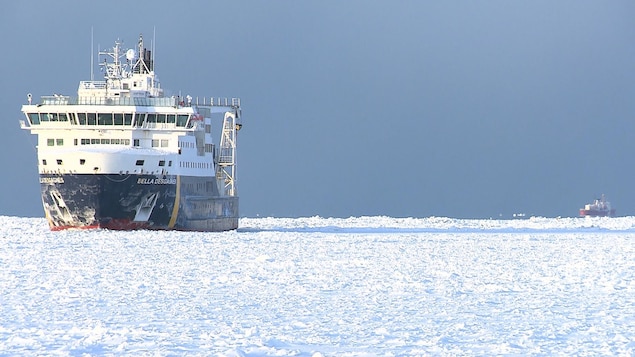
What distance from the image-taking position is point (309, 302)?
694 inches

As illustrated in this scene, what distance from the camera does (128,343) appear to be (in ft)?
43.7

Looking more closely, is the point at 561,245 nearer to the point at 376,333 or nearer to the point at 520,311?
the point at 520,311

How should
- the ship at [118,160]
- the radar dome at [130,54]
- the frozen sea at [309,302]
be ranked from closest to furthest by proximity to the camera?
the frozen sea at [309,302]
the ship at [118,160]
the radar dome at [130,54]

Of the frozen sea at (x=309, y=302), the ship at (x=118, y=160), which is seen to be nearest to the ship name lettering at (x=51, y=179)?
the ship at (x=118, y=160)

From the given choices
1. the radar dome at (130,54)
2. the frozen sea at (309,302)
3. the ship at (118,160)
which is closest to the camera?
the frozen sea at (309,302)

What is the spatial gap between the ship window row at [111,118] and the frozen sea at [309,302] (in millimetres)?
9739

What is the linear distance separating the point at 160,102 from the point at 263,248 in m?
11.1

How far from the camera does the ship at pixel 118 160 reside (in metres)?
38.7

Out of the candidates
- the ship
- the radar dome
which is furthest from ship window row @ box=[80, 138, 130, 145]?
the radar dome

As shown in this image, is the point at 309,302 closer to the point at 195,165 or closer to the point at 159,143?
the point at 159,143

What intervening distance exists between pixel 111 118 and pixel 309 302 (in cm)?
2418

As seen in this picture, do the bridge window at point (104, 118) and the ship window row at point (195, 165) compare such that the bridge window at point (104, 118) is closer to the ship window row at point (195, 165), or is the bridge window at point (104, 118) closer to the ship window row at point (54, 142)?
the ship window row at point (54, 142)

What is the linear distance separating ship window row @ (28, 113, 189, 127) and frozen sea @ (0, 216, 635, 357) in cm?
974

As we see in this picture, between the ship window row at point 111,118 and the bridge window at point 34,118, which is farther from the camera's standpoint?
the bridge window at point 34,118
